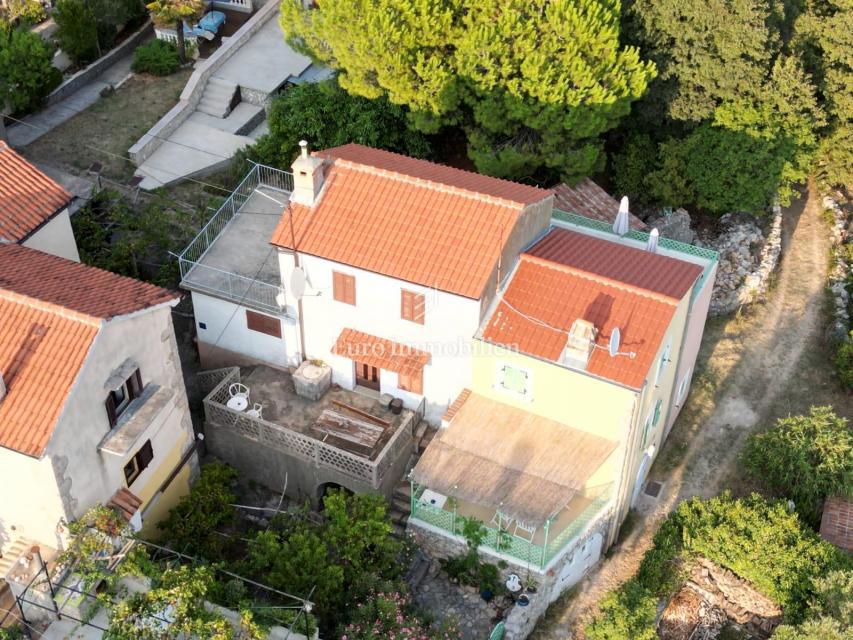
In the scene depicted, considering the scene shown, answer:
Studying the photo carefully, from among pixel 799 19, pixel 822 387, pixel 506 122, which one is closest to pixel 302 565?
pixel 506 122

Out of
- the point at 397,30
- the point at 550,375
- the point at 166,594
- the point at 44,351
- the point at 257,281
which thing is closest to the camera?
the point at 166,594

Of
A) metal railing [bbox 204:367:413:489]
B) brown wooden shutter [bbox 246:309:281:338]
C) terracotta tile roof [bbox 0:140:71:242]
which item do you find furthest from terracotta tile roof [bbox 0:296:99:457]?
brown wooden shutter [bbox 246:309:281:338]

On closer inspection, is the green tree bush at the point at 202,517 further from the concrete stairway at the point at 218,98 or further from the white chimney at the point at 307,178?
the concrete stairway at the point at 218,98

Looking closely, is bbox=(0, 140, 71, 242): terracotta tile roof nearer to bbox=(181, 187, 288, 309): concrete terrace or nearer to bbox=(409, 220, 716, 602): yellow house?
bbox=(181, 187, 288, 309): concrete terrace

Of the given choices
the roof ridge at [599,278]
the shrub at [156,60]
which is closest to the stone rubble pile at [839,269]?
the roof ridge at [599,278]

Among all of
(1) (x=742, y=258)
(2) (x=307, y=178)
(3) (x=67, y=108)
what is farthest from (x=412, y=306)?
(3) (x=67, y=108)

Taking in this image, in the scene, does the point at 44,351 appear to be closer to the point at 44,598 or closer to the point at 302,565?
the point at 44,598
